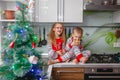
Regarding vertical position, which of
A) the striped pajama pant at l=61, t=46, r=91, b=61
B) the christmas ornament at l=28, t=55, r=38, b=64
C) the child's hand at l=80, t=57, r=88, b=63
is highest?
the christmas ornament at l=28, t=55, r=38, b=64

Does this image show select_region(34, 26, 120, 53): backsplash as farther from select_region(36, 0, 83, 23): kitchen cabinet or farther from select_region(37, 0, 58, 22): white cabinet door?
select_region(37, 0, 58, 22): white cabinet door

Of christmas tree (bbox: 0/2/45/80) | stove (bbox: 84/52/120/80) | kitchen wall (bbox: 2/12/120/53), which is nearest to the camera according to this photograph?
christmas tree (bbox: 0/2/45/80)

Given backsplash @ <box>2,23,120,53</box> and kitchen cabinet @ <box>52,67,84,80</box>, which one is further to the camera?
backsplash @ <box>2,23,120,53</box>

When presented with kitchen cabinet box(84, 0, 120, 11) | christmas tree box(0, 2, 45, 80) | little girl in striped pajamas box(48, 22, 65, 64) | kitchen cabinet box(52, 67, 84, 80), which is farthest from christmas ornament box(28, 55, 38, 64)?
kitchen cabinet box(84, 0, 120, 11)

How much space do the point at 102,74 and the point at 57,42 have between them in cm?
69

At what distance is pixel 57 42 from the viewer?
2.52 m

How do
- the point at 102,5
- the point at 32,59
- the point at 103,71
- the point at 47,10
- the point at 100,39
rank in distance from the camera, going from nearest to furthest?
the point at 32,59, the point at 103,71, the point at 102,5, the point at 47,10, the point at 100,39

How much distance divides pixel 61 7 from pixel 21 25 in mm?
1318

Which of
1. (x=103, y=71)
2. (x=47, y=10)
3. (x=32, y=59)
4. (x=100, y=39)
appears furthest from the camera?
(x=100, y=39)

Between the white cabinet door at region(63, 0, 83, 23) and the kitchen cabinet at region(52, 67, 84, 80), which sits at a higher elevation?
the white cabinet door at region(63, 0, 83, 23)

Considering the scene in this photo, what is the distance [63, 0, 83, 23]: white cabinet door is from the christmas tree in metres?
1.26

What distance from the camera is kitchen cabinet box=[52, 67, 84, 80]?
2.33 m

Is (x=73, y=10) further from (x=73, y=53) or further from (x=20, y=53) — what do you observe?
(x=20, y=53)

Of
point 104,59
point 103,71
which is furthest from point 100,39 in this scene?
point 103,71
